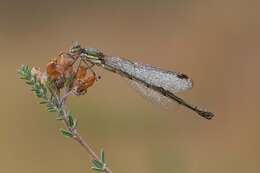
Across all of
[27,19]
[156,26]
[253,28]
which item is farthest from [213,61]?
[27,19]

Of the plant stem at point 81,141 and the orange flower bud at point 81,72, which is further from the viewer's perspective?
the orange flower bud at point 81,72

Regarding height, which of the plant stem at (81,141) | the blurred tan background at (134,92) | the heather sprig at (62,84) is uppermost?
the blurred tan background at (134,92)

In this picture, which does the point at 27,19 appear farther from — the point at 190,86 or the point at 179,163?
the point at 190,86

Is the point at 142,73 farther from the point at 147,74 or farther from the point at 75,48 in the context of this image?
the point at 75,48

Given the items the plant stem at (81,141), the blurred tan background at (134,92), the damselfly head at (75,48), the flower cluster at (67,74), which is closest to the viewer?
the plant stem at (81,141)

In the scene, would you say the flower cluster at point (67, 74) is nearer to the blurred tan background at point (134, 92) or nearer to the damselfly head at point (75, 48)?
the damselfly head at point (75, 48)

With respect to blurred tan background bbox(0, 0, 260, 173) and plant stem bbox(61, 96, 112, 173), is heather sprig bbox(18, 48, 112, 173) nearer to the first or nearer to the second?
plant stem bbox(61, 96, 112, 173)

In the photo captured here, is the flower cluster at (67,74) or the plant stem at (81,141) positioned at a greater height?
the flower cluster at (67,74)

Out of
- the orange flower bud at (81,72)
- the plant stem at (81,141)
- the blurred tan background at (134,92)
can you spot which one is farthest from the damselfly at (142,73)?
the blurred tan background at (134,92)
